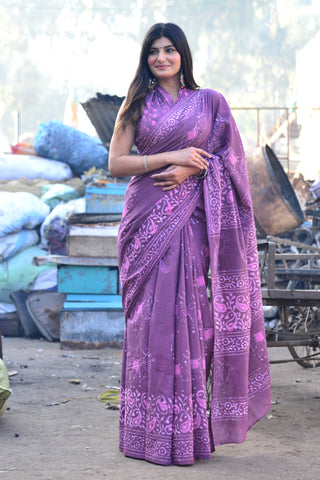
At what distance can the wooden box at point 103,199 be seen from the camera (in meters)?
7.07

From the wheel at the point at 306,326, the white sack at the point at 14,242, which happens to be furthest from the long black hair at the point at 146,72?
the white sack at the point at 14,242

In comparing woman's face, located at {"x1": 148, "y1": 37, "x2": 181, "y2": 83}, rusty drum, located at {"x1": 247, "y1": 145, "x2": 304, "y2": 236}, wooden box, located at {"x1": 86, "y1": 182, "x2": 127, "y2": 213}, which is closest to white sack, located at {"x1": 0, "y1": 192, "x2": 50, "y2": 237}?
wooden box, located at {"x1": 86, "y1": 182, "x2": 127, "y2": 213}

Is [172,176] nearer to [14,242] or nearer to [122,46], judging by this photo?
[14,242]

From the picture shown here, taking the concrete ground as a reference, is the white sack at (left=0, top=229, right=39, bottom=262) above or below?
above

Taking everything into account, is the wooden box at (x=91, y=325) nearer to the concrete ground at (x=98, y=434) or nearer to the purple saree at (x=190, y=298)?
the concrete ground at (x=98, y=434)

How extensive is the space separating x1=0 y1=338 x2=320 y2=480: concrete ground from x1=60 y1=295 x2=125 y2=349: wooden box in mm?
812

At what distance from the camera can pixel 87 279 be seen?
6.69 m

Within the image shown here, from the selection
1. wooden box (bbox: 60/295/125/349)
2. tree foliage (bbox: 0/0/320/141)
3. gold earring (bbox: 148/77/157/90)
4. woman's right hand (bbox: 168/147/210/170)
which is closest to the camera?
woman's right hand (bbox: 168/147/210/170)

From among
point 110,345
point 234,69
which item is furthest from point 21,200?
point 234,69

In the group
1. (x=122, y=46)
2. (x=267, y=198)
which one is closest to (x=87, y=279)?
(x=267, y=198)

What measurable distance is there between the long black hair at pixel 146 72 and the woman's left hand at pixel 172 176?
0.93 feet

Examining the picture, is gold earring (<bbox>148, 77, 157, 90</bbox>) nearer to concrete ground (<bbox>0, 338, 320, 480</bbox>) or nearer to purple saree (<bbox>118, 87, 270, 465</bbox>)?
purple saree (<bbox>118, 87, 270, 465</bbox>)

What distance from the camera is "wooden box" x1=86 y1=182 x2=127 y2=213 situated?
23.2 feet

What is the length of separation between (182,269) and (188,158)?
0.51m
